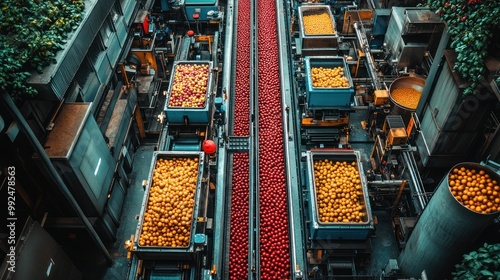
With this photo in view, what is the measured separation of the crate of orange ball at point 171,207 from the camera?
8047mm

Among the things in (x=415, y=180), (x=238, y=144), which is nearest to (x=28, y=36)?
(x=238, y=144)

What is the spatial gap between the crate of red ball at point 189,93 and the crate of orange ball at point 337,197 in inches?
135

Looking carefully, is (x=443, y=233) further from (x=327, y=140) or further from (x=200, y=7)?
(x=200, y=7)

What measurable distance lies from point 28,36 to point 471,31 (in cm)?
951

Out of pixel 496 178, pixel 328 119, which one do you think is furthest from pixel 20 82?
pixel 496 178

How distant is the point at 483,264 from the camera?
6055 millimetres

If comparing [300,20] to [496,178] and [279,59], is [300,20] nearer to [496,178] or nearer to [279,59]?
[279,59]

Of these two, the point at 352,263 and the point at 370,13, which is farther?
the point at 370,13

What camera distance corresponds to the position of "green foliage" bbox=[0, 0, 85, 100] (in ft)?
23.5

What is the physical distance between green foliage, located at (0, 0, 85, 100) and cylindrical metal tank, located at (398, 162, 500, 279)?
810 centimetres

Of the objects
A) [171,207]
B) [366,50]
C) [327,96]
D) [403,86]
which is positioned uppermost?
[366,50]

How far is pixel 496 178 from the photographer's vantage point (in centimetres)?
665

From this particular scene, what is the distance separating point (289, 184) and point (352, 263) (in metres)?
2.71

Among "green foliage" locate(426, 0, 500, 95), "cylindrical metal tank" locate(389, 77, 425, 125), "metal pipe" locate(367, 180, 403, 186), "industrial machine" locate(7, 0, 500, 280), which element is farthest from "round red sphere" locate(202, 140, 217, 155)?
"green foliage" locate(426, 0, 500, 95)
